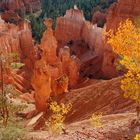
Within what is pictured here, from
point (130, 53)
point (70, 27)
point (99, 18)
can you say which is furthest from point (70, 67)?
point (99, 18)

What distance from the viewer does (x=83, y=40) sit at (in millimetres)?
59500

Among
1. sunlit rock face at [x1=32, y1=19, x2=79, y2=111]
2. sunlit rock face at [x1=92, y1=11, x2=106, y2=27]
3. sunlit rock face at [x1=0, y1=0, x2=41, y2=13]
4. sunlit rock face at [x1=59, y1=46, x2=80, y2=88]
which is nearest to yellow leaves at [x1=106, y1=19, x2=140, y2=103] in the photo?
sunlit rock face at [x1=32, y1=19, x2=79, y2=111]

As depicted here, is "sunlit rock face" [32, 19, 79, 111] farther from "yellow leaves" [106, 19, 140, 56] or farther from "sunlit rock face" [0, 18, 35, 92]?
"yellow leaves" [106, 19, 140, 56]

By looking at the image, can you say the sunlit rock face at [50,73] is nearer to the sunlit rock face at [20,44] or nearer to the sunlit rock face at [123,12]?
the sunlit rock face at [20,44]

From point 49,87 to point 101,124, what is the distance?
15.4 m

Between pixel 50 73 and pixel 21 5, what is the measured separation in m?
55.0

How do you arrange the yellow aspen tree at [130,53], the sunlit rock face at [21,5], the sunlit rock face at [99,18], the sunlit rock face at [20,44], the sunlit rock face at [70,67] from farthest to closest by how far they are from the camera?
the sunlit rock face at [21,5]
the sunlit rock face at [99,18]
the sunlit rock face at [20,44]
the sunlit rock face at [70,67]
the yellow aspen tree at [130,53]

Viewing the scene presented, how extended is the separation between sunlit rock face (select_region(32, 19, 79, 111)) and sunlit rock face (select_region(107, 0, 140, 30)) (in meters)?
5.75

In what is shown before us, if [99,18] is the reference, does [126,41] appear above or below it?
above

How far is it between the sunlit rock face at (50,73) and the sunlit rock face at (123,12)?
18.9 feet

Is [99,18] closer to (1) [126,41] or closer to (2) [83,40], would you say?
(2) [83,40]

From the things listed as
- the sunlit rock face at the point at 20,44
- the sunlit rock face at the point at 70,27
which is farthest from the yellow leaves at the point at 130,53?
the sunlit rock face at the point at 70,27

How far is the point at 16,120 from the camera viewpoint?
1856 centimetres

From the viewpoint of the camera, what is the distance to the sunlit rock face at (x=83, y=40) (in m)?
50.8
